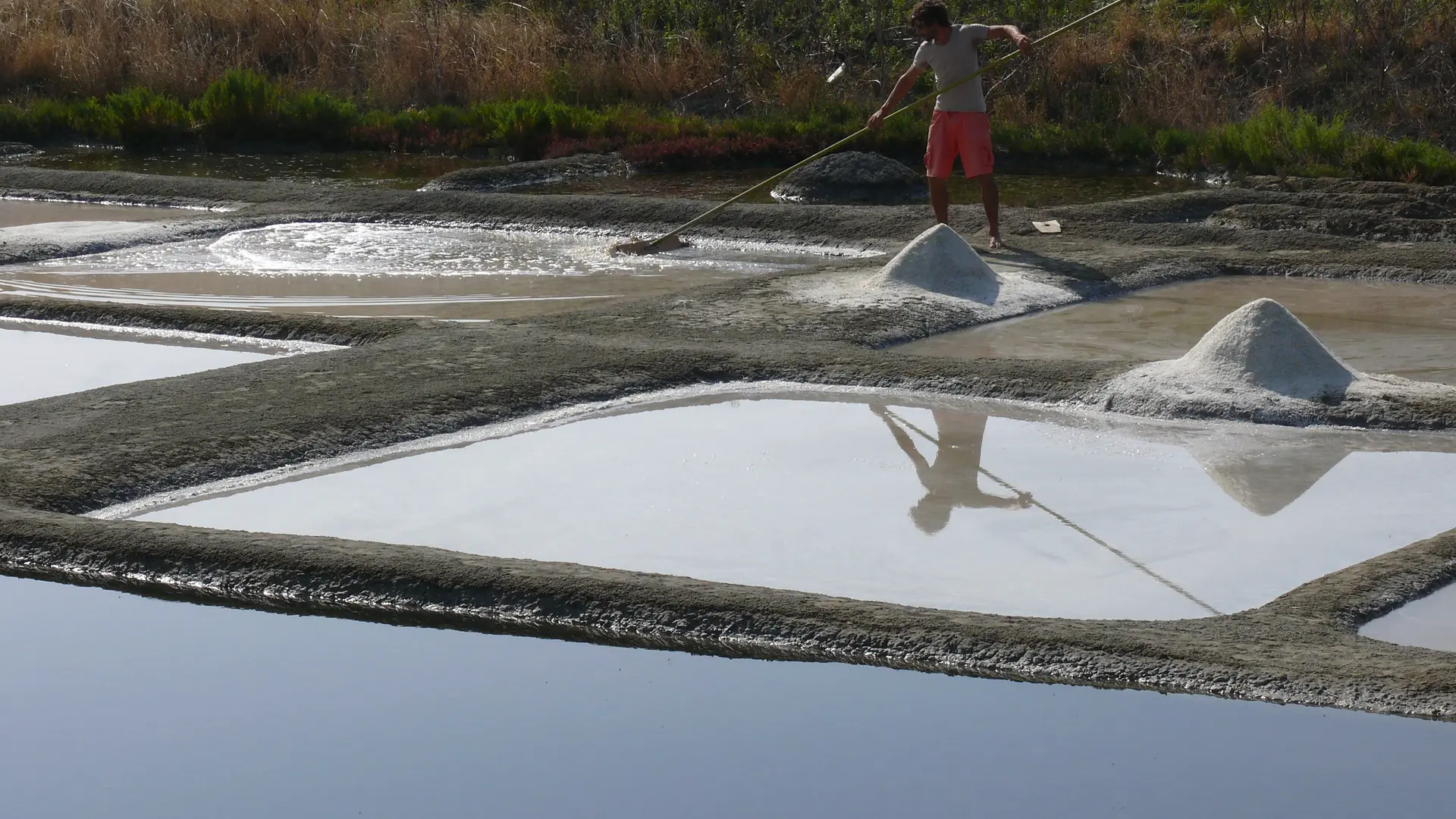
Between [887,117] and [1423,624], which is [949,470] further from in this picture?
[887,117]

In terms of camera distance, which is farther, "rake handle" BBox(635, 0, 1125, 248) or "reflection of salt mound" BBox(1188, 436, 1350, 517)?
"rake handle" BBox(635, 0, 1125, 248)

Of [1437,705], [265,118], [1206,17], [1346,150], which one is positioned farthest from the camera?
[1206,17]

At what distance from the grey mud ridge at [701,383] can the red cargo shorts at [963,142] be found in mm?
478

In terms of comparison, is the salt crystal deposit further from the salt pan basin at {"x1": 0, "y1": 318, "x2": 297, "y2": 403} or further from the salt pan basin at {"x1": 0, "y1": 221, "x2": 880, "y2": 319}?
the salt pan basin at {"x1": 0, "y1": 318, "x2": 297, "y2": 403}

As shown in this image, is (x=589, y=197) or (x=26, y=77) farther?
(x=26, y=77)

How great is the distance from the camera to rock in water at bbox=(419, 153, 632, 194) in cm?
1171

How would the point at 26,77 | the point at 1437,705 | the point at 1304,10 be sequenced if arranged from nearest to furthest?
1. the point at 1437,705
2. the point at 1304,10
3. the point at 26,77

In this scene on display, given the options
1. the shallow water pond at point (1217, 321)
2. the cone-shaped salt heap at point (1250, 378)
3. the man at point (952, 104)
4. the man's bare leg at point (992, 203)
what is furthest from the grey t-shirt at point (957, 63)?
the cone-shaped salt heap at point (1250, 378)

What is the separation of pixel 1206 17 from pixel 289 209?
10.0 metres

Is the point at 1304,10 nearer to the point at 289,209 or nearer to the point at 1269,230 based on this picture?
the point at 1269,230

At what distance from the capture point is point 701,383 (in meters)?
5.55

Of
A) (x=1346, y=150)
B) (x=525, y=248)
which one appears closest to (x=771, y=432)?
(x=525, y=248)

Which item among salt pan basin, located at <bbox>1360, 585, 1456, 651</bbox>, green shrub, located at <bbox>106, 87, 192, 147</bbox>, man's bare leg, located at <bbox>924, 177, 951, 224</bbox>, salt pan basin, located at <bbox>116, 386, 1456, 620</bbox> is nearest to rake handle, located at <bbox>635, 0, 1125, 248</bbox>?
man's bare leg, located at <bbox>924, 177, 951, 224</bbox>

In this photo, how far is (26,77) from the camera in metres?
17.6
